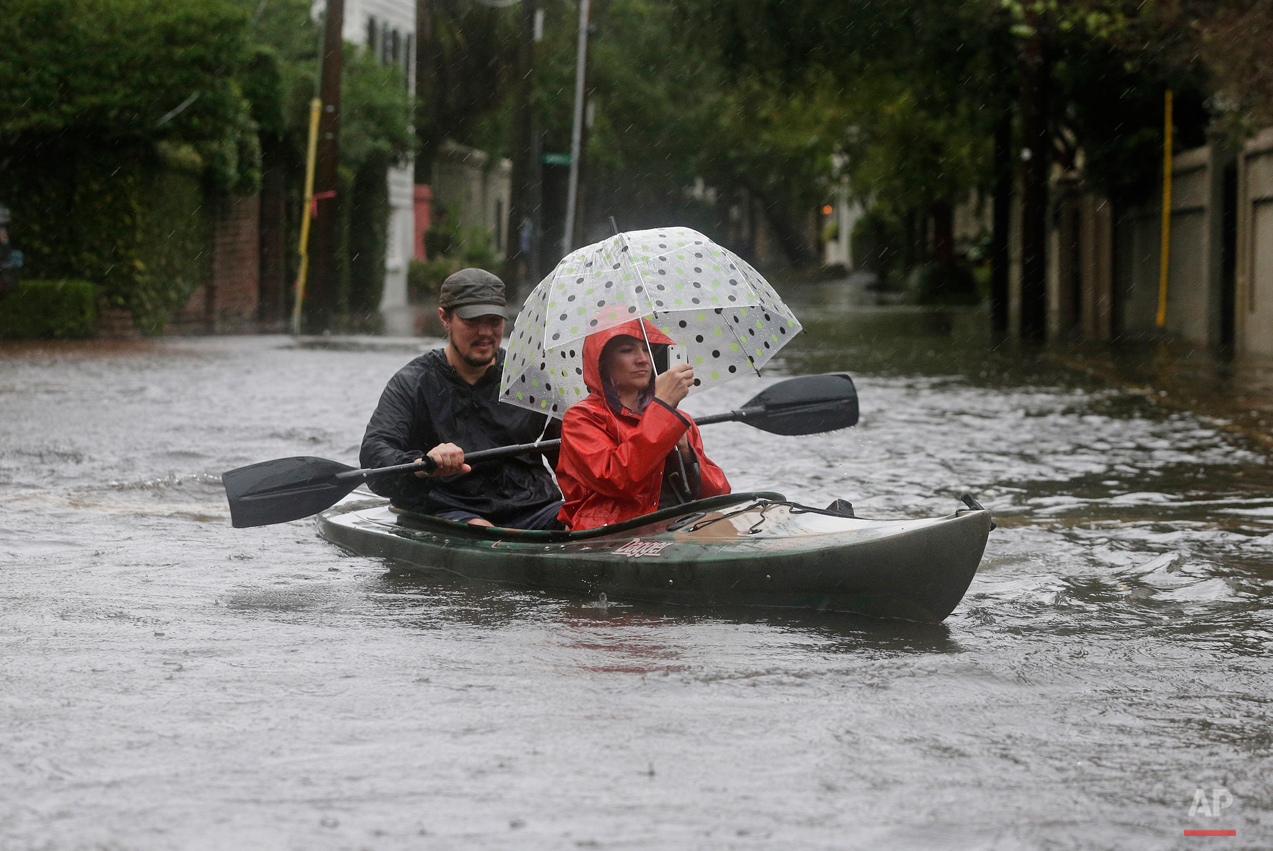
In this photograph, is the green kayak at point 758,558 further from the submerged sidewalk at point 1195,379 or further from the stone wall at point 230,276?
the stone wall at point 230,276

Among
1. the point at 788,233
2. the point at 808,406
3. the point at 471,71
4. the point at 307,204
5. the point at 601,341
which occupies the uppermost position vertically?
the point at 471,71

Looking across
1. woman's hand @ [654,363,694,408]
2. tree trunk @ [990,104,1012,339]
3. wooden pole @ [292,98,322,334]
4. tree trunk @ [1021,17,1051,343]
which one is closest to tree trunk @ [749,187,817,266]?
tree trunk @ [990,104,1012,339]

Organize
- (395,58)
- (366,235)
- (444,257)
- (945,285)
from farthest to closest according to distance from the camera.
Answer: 1. (444,257)
2. (945,285)
3. (395,58)
4. (366,235)

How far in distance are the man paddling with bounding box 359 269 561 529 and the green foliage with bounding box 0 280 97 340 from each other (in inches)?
736

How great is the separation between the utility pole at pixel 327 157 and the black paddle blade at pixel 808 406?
829 inches

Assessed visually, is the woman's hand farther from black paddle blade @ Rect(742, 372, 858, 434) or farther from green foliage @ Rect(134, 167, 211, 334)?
green foliage @ Rect(134, 167, 211, 334)

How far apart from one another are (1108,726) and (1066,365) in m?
16.8

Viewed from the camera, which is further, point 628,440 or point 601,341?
point 601,341

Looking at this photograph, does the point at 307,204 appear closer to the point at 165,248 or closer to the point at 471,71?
the point at 165,248

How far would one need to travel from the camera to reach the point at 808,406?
7574 millimetres

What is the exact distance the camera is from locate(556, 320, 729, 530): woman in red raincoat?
244 inches

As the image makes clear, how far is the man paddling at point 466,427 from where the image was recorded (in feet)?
23.8

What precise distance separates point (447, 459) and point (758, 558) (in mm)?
1406

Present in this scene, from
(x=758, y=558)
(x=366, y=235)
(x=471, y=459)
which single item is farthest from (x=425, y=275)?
(x=758, y=558)
